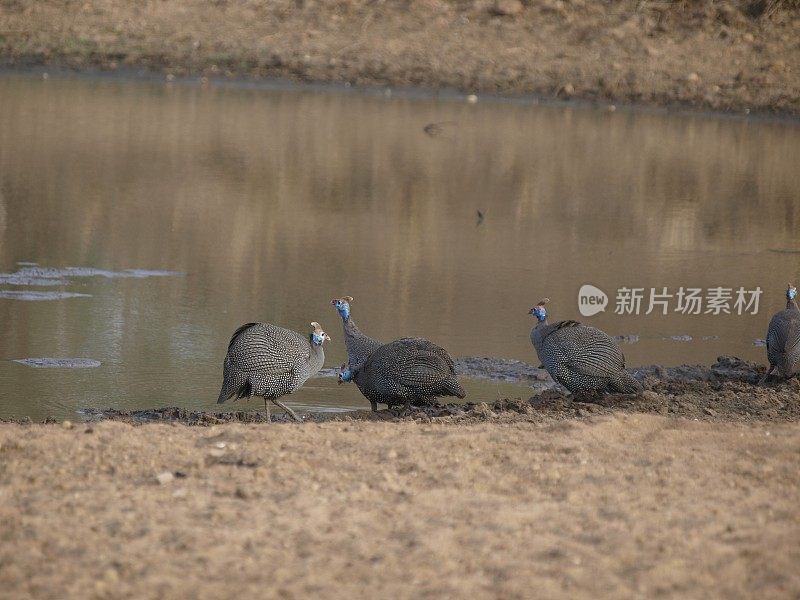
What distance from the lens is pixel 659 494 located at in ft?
18.8

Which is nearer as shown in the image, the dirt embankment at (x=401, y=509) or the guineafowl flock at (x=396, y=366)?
the dirt embankment at (x=401, y=509)

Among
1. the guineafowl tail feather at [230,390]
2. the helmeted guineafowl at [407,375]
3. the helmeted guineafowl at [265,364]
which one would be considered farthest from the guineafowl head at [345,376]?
the guineafowl tail feather at [230,390]

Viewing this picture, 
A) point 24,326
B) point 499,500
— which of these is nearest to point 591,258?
point 24,326

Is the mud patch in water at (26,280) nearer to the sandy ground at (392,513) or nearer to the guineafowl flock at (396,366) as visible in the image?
the guineafowl flock at (396,366)

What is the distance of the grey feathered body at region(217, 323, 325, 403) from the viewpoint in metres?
7.86

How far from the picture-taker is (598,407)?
8039mm

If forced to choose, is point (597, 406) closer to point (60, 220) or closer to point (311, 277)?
point (311, 277)

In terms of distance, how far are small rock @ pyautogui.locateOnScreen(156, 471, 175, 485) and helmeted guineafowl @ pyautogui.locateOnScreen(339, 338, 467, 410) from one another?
2.62 m

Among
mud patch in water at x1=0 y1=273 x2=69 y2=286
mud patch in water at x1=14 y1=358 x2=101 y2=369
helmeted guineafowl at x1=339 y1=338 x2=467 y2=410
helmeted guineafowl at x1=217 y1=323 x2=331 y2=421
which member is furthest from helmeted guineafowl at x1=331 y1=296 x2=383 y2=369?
mud patch in water at x1=0 y1=273 x2=69 y2=286

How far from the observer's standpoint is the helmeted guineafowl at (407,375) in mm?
8109

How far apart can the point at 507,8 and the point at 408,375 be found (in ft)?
80.3

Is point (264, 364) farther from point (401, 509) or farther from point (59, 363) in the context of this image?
point (401, 509)

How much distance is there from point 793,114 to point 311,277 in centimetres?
1851

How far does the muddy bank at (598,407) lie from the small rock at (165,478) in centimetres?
183
